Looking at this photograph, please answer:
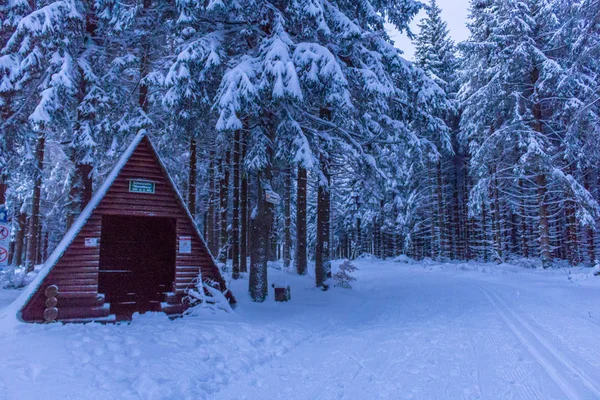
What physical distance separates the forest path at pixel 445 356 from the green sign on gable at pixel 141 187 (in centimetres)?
525

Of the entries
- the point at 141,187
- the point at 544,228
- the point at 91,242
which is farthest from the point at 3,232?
the point at 544,228

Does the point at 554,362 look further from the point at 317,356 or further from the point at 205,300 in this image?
the point at 205,300

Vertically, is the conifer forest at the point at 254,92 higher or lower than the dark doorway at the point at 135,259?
higher

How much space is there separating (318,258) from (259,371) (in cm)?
858

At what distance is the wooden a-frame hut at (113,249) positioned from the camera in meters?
8.37

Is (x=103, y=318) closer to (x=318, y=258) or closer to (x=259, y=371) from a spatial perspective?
(x=259, y=371)

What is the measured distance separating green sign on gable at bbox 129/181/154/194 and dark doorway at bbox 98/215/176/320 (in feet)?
9.51

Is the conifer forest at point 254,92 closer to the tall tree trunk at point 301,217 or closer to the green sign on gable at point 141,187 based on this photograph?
the tall tree trunk at point 301,217

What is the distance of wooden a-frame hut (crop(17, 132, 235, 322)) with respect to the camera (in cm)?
837

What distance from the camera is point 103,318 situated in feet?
28.2

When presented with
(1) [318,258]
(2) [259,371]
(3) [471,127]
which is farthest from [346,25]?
(3) [471,127]

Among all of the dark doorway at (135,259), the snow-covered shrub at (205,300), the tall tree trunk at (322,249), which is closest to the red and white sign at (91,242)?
the snow-covered shrub at (205,300)

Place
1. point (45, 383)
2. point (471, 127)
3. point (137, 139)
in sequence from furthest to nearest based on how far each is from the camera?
point (471, 127)
point (137, 139)
point (45, 383)

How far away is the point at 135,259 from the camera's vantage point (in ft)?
43.9
